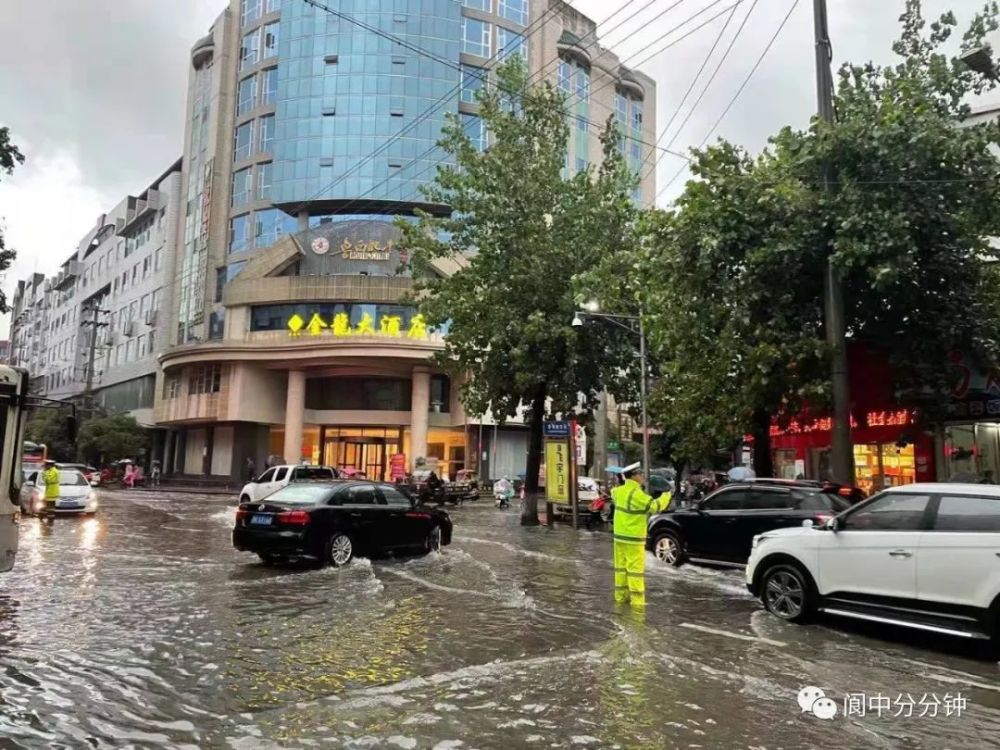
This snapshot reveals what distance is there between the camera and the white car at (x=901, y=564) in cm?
738

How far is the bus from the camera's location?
7770 mm

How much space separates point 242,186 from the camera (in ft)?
179

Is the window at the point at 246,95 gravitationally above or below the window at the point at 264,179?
above

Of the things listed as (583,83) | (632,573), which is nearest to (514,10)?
(583,83)

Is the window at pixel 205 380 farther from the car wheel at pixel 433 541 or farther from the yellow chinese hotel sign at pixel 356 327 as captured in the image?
the car wheel at pixel 433 541

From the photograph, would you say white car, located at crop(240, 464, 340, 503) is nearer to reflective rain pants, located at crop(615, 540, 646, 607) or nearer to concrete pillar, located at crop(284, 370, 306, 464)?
reflective rain pants, located at crop(615, 540, 646, 607)

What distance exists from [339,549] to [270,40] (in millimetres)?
51230

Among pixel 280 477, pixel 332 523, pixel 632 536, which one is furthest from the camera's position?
pixel 280 477

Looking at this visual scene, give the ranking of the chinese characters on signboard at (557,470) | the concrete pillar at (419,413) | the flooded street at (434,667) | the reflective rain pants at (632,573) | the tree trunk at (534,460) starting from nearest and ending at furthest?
the flooded street at (434,667), the reflective rain pants at (632,573), the chinese characters on signboard at (557,470), the tree trunk at (534,460), the concrete pillar at (419,413)

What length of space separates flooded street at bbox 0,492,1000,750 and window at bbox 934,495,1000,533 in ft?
4.19

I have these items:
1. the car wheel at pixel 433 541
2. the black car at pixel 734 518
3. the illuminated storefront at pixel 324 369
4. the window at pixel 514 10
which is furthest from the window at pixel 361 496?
the window at pixel 514 10

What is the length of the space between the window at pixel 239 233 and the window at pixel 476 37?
62.5 ft

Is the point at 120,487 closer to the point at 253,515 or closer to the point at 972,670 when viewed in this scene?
the point at 253,515

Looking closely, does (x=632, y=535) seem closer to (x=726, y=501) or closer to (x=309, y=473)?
(x=726, y=501)
